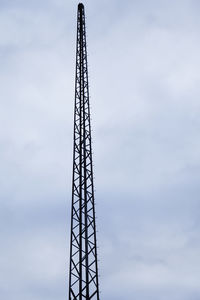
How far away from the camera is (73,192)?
30547mm

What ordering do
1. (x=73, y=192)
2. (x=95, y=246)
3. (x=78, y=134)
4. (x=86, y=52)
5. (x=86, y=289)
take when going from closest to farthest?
(x=86, y=289) → (x=95, y=246) → (x=73, y=192) → (x=78, y=134) → (x=86, y=52)

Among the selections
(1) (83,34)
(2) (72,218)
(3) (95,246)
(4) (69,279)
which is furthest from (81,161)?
(1) (83,34)

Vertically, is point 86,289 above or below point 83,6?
below

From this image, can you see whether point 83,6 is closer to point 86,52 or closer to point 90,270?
point 86,52

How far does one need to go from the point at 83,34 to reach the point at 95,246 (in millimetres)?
19350

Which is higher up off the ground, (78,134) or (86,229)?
(78,134)

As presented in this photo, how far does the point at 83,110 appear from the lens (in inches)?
1321

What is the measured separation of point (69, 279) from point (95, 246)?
2925 mm

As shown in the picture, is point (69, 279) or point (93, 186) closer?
point (69, 279)

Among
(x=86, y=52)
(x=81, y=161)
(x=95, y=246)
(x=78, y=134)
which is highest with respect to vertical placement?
(x=86, y=52)

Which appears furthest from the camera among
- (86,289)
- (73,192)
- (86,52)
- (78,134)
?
(86,52)

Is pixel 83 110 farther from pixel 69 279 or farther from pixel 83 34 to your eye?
pixel 69 279

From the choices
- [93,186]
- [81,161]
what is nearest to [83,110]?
[81,161]

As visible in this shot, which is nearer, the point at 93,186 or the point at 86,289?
the point at 86,289
